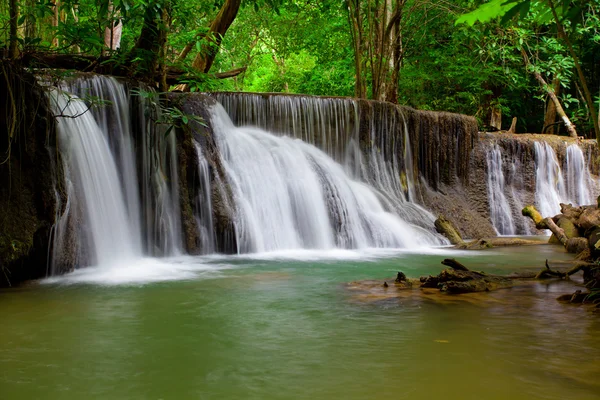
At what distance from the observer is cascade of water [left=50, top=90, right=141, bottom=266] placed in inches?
311

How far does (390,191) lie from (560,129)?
13.7 m

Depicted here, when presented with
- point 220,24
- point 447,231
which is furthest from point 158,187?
point 447,231

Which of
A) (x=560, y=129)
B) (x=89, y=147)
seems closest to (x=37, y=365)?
(x=89, y=147)

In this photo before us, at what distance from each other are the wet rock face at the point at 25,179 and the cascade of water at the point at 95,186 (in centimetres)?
55

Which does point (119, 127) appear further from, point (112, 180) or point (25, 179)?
point (25, 179)

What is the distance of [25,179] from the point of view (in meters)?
6.95

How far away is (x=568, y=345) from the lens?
3953 mm

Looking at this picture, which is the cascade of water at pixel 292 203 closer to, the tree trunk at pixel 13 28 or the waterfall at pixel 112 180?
the waterfall at pixel 112 180

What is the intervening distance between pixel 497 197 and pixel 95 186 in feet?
34.1

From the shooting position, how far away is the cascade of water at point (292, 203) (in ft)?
33.5

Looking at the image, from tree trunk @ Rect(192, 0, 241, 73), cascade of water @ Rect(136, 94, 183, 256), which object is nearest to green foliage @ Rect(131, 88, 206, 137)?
cascade of water @ Rect(136, 94, 183, 256)

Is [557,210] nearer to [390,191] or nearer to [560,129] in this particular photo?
[390,191]

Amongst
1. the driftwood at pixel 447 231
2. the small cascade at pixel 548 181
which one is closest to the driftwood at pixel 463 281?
the driftwood at pixel 447 231

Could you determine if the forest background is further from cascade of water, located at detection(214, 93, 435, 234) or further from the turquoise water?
the turquoise water
